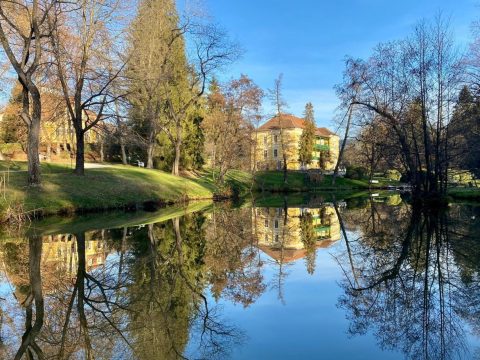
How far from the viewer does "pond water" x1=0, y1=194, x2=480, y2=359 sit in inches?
180

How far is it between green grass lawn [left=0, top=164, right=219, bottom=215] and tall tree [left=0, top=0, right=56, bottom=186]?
107 cm

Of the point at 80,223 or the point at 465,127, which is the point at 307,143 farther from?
the point at 80,223

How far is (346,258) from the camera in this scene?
9625mm

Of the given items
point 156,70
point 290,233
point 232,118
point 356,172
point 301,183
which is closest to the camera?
point 290,233

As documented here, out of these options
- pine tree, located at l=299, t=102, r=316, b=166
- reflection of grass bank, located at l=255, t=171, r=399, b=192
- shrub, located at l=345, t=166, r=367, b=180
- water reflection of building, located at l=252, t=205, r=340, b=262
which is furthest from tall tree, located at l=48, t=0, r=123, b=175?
pine tree, located at l=299, t=102, r=316, b=166

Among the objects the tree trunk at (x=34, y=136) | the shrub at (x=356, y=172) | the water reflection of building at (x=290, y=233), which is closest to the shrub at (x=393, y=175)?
the shrub at (x=356, y=172)

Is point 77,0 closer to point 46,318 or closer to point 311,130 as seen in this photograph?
point 46,318

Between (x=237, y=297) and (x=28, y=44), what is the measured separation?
16087 millimetres

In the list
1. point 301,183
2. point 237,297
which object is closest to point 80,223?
point 237,297

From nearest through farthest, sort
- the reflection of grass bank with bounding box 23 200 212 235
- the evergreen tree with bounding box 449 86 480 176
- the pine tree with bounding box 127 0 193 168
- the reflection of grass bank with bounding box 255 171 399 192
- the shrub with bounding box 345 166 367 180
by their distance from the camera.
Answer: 1. the reflection of grass bank with bounding box 23 200 212 235
2. the evergreen tree with bounding box 449 86 480 176
3. the pine tree with bounding box 127 0 193 168
4. the reflection of grass bank with bounding box 255 171 399 192
5. the shrub with bounding box 345 166 367 180

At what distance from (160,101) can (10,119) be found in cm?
1577

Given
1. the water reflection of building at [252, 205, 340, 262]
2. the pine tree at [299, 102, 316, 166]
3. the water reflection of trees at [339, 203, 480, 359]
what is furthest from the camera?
the pine tree at [299, 102, 316, 166]

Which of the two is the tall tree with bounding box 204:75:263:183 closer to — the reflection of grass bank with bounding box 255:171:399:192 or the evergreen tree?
the reflection of grass bank with bounding box 255:171:399:192

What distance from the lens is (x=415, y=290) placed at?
6.56 m
